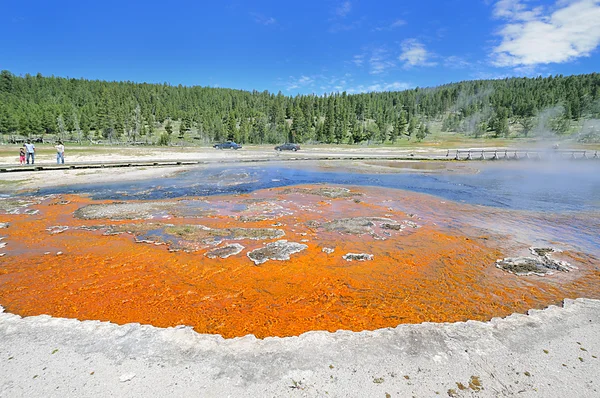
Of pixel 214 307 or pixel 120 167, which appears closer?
pixel 214 307

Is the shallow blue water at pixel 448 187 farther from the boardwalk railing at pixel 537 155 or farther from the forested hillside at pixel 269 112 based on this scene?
the forested hillside at pixel 269 112

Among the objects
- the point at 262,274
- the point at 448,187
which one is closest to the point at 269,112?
the point at 448,187

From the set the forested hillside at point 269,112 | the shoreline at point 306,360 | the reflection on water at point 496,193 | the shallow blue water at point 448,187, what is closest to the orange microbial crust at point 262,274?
the shoreline at point 306,360

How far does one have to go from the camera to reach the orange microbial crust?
5406 millimetres

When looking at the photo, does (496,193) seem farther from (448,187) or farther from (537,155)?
(537,155)

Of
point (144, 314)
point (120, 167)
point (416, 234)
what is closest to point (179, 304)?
point (144, 314)

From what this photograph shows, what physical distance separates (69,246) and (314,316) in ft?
24.0

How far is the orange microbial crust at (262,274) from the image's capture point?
17.7ft

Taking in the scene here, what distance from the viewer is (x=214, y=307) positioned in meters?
5.62

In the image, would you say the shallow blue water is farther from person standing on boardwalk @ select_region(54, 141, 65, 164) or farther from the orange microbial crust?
person standing on boardwalk @ select_region(54, 141, 65, 164)

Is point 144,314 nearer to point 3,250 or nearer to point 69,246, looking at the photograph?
point 69,246

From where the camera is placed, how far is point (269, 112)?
123250mm

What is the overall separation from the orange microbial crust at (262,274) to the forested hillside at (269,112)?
2882 inches

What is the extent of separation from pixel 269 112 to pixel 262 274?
122 meters
